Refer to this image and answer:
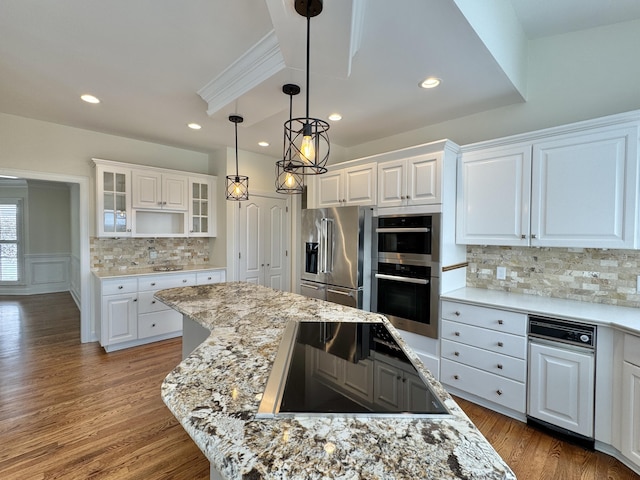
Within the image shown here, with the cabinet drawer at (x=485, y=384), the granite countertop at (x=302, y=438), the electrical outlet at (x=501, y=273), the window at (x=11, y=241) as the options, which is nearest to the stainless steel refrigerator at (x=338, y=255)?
the cabinet drawer at (x=485, y=384)

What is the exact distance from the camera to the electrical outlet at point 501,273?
9.15 ft

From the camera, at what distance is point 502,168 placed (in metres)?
2.52

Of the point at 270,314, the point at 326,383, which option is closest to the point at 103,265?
the point at 270,314

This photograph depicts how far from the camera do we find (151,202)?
12.9 ft

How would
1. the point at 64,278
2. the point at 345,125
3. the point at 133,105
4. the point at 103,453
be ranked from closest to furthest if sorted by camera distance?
1. the point at 103,453
2. the point at 133,105
3. the point at 345,125
4. the point at 64,278

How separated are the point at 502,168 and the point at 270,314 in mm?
2238

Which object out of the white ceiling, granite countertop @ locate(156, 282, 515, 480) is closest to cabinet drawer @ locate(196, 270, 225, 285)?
the white ceiling

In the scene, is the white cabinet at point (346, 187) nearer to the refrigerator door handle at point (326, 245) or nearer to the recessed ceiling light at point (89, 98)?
the refrigerator door handle at point (326, 245)

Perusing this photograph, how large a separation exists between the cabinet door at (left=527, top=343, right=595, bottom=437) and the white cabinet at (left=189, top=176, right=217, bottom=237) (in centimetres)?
405

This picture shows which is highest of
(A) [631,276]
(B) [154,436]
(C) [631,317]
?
(A) [631,276]

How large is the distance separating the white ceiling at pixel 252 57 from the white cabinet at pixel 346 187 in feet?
1.79

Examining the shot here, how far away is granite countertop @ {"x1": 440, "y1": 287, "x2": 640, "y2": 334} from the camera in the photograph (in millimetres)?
1875

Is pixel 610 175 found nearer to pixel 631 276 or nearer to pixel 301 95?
pixel 631 276

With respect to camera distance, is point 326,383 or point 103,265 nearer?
point 326,383
